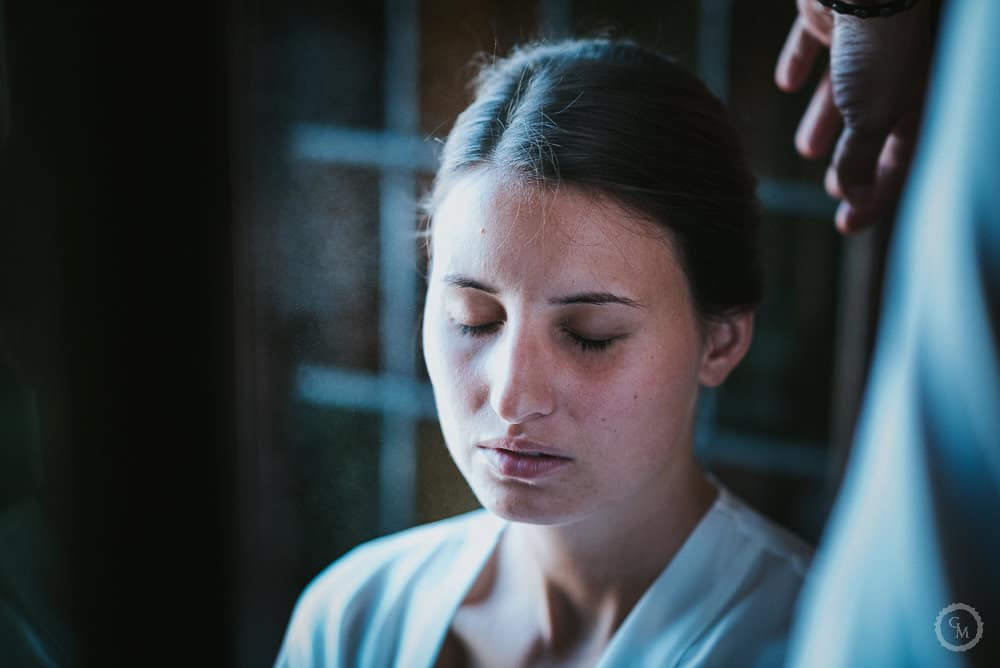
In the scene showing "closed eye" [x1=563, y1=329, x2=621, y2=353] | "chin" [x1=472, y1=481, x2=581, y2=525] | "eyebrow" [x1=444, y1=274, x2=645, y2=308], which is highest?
"eyebrow" [x1=444, y1=274, x2=645, y2=308]

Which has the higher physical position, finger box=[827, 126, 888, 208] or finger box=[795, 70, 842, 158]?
finger box=[795, 70, 842, 158]

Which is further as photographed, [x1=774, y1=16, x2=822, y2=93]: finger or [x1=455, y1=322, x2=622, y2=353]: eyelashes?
[x1=774, y1=16, x2=822, y2=93]: finger

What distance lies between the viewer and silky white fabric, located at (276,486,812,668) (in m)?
0.55

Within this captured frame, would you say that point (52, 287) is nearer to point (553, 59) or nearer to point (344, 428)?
point (344, 428)

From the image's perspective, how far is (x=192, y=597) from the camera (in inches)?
31.9

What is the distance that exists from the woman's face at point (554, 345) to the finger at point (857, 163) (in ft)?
0.52

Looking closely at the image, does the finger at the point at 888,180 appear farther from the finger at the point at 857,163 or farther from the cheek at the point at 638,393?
the cheek at the point at 638,393

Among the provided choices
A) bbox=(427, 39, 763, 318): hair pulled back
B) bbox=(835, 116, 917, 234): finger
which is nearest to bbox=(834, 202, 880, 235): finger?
bbox=(835, 116, 917, 234): finger

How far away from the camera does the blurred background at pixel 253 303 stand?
0.63 meters

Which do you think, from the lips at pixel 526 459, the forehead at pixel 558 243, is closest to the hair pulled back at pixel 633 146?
the forehead at pixel 558 243

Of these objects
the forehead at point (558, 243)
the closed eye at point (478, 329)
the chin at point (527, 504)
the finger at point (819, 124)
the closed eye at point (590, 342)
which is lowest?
the chin at point (527, 504)

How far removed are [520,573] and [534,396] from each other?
0.56 feet

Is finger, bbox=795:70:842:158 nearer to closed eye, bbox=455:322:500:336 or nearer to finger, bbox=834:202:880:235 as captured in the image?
finger, bbox=834:202:880:235

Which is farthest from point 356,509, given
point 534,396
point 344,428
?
point 534,396
